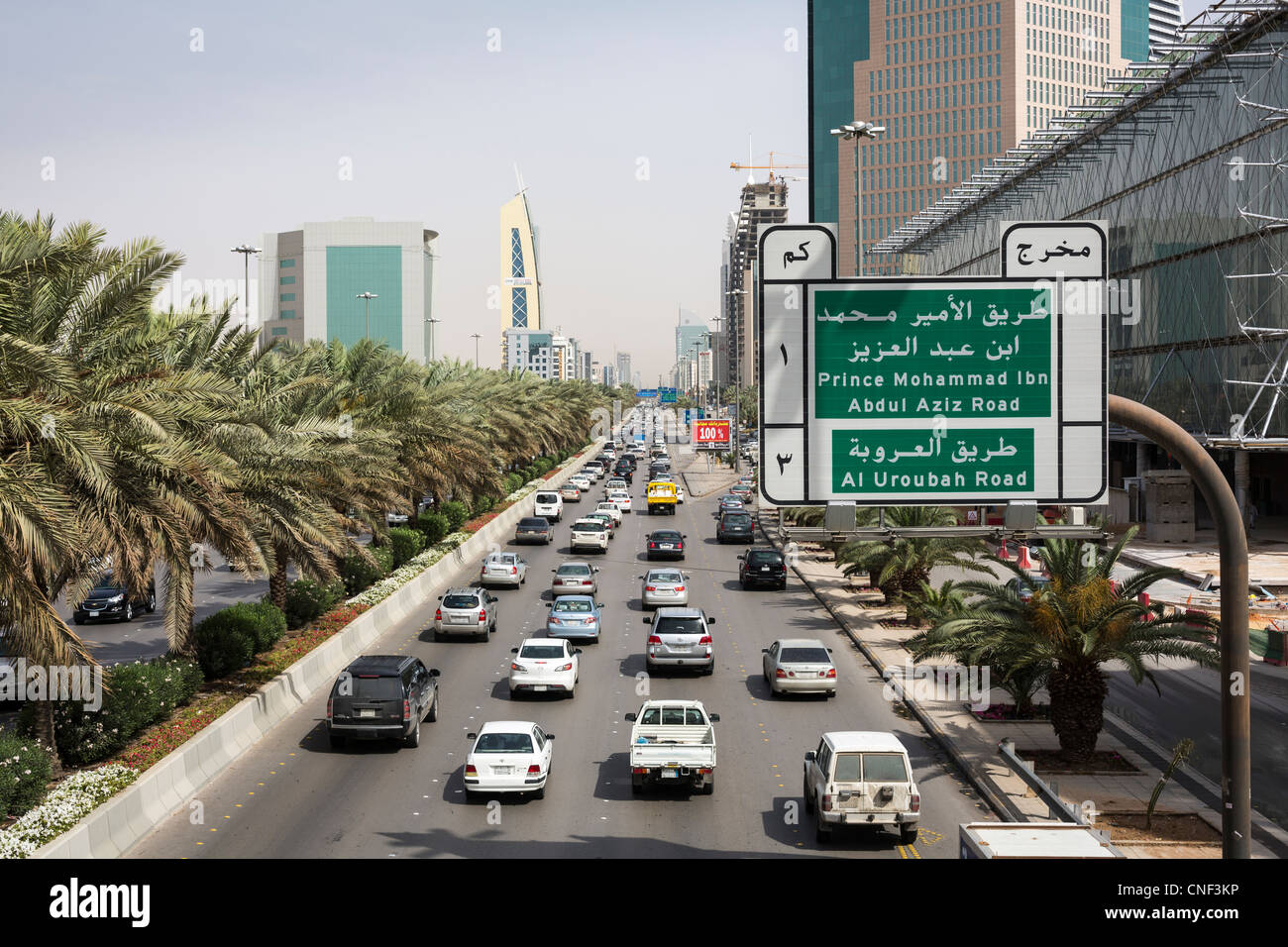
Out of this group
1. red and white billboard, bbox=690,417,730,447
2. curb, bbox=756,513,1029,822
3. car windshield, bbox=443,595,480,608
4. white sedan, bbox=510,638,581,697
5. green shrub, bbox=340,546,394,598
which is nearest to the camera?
curb, bbox=756,513,1029,822

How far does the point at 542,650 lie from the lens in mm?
25609

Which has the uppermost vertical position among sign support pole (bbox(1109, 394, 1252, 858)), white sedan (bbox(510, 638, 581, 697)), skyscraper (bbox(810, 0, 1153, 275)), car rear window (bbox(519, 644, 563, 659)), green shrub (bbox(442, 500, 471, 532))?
skyscraper (bbox(810, 0, 1153, 275))

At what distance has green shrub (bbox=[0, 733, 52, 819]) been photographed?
15117 millimetres

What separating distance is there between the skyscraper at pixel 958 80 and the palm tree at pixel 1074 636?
437 ft

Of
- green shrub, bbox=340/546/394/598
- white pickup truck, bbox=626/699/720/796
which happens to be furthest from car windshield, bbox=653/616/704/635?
green shrub, bbox=340/546/394/598

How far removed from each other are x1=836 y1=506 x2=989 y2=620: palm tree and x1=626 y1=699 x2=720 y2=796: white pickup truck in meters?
15.7

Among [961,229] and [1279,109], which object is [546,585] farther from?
[961,229]

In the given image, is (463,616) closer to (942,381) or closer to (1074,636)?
(1074,636)

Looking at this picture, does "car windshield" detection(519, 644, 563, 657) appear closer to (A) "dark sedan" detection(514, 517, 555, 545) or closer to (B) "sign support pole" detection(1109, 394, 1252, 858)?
(B) "sign support pole" detection(1109, 394, 1252, 858)

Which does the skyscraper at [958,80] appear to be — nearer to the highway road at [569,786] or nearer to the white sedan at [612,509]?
the white sedan at [612,509]

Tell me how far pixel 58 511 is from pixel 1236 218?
51957mm

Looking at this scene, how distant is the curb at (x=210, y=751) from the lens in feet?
49.6

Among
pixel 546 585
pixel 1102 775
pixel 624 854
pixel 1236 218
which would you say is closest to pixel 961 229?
pixel 1236 218

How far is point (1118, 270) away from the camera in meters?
65.1
